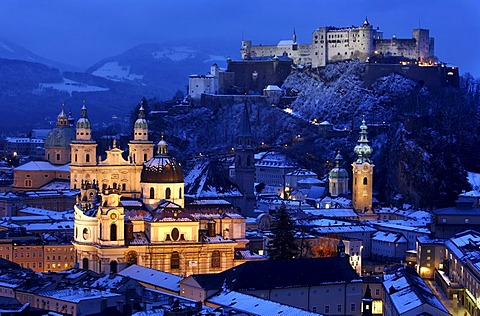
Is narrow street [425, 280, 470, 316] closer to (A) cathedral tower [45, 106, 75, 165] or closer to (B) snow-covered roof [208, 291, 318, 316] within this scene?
(B) snow-covered roof [208, 291, 318, 316]

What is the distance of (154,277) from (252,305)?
39.8 ft

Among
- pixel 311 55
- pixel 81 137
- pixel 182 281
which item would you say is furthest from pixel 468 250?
pixel 311 55

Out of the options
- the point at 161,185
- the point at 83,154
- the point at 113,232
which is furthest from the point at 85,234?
the point at 83,154

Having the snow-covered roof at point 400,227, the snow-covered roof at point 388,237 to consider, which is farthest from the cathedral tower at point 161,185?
the snow-covered roof at point 400,227

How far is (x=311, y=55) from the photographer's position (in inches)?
6117

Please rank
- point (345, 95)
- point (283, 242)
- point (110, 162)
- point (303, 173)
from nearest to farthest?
→ point (283, 242) → point (110, 162) → point (303, 173) → point (345, 95)

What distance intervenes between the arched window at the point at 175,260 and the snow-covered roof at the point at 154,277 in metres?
5.56

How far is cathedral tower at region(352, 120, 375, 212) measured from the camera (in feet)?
385

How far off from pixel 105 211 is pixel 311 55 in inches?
3234

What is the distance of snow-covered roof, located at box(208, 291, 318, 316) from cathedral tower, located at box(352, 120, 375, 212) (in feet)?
180

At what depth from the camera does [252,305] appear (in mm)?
58719

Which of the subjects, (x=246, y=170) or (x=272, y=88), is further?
(x=272, y=88)

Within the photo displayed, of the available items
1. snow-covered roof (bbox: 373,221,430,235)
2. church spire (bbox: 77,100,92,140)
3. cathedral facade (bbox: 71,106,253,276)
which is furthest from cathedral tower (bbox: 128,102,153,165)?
snow-covered roof (bbox: 373,221,430,235)

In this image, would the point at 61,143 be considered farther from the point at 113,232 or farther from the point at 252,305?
the point at 252,305
